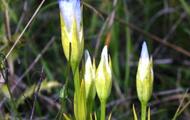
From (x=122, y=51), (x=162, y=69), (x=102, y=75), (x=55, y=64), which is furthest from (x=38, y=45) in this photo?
(x=102, y=75)

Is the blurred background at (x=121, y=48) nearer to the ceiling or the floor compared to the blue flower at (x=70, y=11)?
nearer to the floor

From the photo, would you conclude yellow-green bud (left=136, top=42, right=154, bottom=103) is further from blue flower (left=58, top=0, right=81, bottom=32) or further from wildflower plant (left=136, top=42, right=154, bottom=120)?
blue flower (left=58, top=0, right=81, bottom=32)

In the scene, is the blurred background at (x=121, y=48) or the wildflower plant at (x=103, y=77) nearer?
the wildflower plant at (x=103, y=77)

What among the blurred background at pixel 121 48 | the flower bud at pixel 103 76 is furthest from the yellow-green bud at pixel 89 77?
the blurred background at pixel 121 48

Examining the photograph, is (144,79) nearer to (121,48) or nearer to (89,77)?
(89,77)

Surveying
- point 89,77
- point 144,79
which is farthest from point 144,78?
point 89,77

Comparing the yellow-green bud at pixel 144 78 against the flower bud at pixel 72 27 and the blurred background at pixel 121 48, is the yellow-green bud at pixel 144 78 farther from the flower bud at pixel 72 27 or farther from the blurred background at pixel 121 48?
the blurred background at pixel 121 48

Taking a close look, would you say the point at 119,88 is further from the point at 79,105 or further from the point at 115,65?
the point at 79,105
